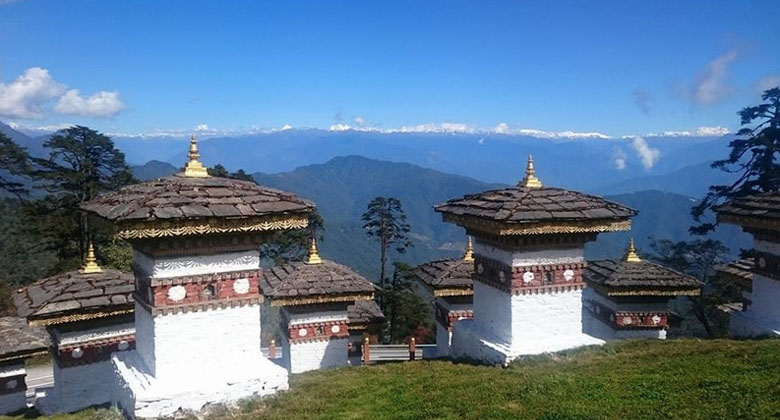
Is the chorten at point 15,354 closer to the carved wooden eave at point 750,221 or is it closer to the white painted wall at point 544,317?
the white painted wall at point 544,317

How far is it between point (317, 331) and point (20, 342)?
633 cm

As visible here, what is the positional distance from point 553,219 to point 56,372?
10451 mm

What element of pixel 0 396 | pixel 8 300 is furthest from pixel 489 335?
pixel 8 300

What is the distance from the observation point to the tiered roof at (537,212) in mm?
10547

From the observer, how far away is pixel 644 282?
13883 millimetres

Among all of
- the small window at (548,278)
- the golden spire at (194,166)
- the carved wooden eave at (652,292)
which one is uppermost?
the golden spire at (194,166)

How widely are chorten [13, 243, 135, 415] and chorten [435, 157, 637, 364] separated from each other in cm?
722

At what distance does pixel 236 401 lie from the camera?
8.90 meters

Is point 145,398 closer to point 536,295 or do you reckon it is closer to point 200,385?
point 200,385

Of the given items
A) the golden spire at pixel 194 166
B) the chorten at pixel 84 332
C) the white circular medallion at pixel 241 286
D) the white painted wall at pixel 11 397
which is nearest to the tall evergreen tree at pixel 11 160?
the white painted wall at pixel 11 397

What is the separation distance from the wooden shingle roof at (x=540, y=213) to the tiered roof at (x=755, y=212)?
9.15 ft

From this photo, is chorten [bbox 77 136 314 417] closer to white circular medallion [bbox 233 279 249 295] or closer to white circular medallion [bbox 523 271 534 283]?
white circular medallion [bbox 233 279 249 295]

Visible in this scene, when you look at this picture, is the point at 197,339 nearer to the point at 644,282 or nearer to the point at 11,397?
the point at 11,397

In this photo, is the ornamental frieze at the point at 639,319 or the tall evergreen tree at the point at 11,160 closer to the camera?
the ornamental frieze at the point at 639,319
